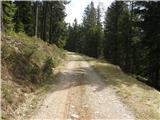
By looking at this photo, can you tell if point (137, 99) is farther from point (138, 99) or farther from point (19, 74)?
point (19, 74)

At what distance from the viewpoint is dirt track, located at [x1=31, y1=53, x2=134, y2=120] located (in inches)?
596

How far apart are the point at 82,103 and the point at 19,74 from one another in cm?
497

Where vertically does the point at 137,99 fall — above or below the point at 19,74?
below

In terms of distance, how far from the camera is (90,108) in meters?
16.4

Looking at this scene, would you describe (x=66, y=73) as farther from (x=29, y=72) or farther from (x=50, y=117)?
(x=50, y=117)

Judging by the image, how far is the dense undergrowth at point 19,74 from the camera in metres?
15.7

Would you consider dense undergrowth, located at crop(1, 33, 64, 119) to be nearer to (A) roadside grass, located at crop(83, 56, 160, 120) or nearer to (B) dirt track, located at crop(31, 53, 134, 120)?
(B) dirt track, located at crop(31, 53, 134, 120)

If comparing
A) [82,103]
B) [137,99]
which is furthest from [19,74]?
[137,99]

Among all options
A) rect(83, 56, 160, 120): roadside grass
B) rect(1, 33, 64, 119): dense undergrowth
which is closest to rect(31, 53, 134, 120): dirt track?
rect(83, 56, 160, 120): roadside grass

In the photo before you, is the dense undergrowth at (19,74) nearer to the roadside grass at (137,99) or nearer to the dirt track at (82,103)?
the dirt track at (82,103)

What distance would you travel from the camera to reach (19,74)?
20.3 meters

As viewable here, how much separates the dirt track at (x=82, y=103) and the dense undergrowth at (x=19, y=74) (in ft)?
3.61

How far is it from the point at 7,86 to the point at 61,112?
3521 mm

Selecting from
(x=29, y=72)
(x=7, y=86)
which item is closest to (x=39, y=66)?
(x=29, y=72)
